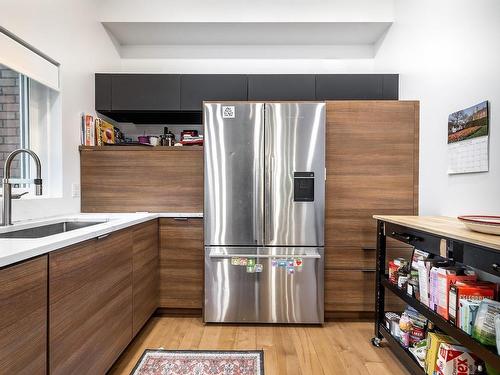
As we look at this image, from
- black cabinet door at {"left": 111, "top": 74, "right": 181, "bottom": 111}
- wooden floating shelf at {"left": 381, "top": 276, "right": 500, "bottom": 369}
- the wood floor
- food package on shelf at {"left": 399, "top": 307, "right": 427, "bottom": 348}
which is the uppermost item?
black cabinet door at {"left": 111, "top": 74, "right": 181, "bottom": 111}

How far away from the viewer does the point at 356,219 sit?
2.31m

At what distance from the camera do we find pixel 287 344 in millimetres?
2018

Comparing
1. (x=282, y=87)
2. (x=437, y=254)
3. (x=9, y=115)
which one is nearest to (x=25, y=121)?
(x=9, y=115)

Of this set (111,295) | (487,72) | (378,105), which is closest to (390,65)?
(378,105)

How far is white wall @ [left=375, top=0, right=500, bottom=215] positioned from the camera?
5.04 feet

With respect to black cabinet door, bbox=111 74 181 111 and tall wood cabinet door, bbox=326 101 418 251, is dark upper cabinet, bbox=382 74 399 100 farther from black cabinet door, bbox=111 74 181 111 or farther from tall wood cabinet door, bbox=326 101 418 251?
black cabinet door, bbox=111 74 181 111

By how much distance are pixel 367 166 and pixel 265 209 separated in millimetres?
Answer: 884

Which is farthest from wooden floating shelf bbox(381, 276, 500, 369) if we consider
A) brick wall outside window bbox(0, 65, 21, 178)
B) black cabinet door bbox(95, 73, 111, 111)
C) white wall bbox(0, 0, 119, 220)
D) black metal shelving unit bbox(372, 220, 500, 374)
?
black cabinet door bbox(95, 73, 111, 111)

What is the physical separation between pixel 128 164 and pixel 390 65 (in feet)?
8.49

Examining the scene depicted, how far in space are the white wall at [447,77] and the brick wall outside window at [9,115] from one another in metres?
2.79

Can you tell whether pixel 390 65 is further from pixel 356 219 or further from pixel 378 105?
pixel 356 219

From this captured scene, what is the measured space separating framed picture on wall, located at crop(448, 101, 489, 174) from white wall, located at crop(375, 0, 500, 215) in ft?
0.13

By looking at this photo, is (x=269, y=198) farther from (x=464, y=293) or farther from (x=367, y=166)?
(x=464, y=293)

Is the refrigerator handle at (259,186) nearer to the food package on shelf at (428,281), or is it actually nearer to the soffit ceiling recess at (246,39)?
the food package on shelf at (428,281)
